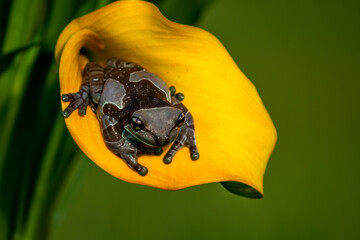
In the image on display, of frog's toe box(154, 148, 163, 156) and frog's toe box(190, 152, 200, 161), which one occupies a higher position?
frog's toe box(190, 152, 200, 161)

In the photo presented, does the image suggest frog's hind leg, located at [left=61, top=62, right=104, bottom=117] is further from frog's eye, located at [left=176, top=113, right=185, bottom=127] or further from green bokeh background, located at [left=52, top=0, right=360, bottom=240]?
green bokeh background, located at [left=52, top=0, right=360, bottom=240]

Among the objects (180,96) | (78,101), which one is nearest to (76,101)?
(78,101)

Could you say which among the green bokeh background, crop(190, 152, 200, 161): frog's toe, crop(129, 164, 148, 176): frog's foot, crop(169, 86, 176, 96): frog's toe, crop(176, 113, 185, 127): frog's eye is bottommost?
the green bokeh background

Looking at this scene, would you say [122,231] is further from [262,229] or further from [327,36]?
[327,36]

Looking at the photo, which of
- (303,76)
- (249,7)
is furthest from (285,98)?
(249,7)

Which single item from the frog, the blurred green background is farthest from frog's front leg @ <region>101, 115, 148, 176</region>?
the blurred green background

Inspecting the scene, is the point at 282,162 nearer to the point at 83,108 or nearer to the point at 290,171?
the point at 290,171
